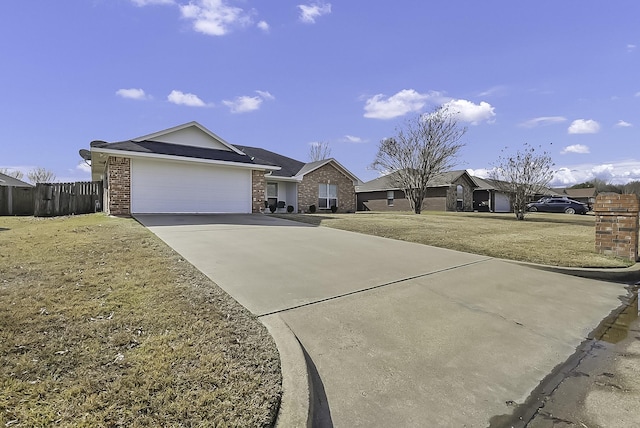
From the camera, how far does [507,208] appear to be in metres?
37.5

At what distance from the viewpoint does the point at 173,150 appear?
15.2 meters

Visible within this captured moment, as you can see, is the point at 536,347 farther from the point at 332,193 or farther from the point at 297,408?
the point at 332,193

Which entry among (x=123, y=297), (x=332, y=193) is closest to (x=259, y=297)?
(x=123, y=297)

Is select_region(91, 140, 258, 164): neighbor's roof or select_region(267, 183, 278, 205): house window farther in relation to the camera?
select_region(267, 183, 278, 205): house window

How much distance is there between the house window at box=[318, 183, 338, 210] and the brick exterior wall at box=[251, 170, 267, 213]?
21.3 feet

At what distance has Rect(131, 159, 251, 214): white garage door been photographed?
14.1m

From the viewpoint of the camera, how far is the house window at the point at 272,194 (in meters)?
21.7

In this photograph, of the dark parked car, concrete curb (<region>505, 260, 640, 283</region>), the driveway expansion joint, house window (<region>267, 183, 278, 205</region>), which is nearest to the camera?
the driveway expansion joint

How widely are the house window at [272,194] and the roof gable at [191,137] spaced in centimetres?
436

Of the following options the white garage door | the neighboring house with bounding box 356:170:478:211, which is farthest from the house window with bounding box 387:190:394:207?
the white garage door

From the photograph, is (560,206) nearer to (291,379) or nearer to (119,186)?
(119,186)

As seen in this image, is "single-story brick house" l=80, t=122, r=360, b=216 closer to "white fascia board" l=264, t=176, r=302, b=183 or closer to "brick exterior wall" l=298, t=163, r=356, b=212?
"white fascia board" l=264, t=176, r=302, b=183

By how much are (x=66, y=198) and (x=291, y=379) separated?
1947cm

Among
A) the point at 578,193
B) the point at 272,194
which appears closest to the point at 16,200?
the point at 272,194
